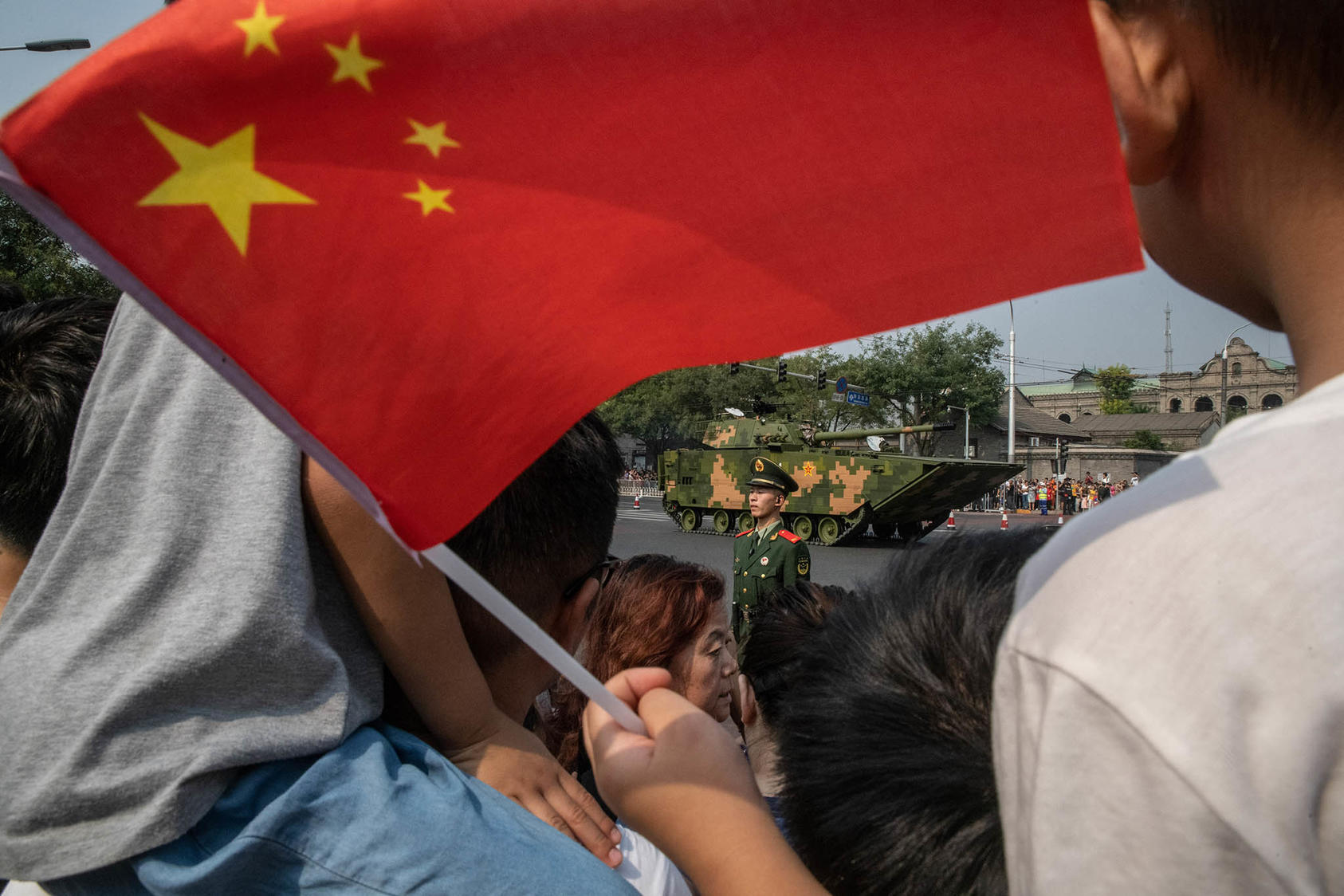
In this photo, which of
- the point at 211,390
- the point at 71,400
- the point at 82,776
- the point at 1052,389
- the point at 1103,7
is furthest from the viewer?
the point at 1052,389

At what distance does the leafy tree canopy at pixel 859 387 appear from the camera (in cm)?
3347

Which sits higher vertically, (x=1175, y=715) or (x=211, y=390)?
(x=211, y=390)

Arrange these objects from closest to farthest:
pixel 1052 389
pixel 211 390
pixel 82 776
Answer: pixel 82 776, pixel 211 390, pixel 1052 389

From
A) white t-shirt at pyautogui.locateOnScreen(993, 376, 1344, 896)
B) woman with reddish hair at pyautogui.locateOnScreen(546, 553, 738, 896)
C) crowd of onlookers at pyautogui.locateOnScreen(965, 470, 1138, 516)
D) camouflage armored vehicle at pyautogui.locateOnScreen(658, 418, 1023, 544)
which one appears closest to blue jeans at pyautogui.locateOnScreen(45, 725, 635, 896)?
white t-shirt at pyautogui.locateOnScreen(993, 376, 1344, 896)

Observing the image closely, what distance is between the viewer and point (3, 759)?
0.91 m

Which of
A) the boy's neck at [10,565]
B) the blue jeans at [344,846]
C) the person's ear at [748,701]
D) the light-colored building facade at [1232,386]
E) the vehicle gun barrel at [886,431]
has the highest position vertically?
the light-colored building facade at [1232,386]

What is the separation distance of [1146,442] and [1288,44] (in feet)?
178

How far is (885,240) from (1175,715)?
67 centimetres

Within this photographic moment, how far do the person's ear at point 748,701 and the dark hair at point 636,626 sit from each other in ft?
1.50

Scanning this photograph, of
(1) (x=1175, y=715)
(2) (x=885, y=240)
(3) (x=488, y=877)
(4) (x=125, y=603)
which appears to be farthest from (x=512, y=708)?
(1) (x=1175, y=715)

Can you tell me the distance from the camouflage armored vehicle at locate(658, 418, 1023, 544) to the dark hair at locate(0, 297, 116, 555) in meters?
15.5

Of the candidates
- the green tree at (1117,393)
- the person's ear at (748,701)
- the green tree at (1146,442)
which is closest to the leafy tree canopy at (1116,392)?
the green tree at (1117,393)

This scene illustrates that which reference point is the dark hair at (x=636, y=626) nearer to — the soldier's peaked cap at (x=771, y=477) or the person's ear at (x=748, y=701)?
the person's ear at (x=748, y=701)

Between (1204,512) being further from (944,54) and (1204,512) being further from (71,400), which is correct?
(71,400)
